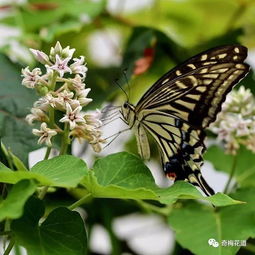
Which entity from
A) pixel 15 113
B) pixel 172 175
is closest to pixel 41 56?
pixel 15 113

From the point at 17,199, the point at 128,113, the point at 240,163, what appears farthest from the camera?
the point at 240,163

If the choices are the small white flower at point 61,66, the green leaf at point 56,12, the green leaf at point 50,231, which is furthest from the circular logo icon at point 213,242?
the green leaf at point 56,12

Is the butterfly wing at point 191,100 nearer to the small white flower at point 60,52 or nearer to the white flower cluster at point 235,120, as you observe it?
the white flower cluster at point 235,120

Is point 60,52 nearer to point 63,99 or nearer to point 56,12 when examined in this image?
point 63,99

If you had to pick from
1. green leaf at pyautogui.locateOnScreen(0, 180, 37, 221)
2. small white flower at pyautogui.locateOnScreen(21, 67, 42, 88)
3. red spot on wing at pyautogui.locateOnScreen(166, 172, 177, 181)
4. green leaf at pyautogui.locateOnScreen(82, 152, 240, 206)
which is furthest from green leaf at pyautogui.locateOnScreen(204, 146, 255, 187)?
green leaf at pyautogui.locateOnScreen(0, 180, 37, 221)

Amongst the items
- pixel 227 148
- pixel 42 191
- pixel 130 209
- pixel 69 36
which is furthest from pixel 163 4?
pixel 42 191

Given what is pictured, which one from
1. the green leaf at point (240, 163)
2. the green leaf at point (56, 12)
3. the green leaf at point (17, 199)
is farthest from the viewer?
the green leaf at point (56, 12)
